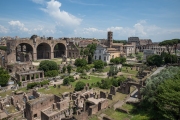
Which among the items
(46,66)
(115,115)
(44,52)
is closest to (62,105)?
(115,115)

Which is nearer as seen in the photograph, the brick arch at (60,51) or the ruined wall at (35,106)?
the ruined wall at (35,106)

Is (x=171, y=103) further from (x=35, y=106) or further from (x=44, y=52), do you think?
(x=44, y=52)

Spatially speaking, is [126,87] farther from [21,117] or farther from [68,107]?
[21,117]

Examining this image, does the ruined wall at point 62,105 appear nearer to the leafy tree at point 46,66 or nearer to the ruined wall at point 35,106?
the ruined wall at point 35,106

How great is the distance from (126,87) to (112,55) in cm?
4060

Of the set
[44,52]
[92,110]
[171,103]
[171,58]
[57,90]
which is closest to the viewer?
[171,103]

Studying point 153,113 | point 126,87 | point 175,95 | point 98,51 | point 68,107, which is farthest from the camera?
point 98,51

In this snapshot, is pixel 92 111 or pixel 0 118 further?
pixel 0 118

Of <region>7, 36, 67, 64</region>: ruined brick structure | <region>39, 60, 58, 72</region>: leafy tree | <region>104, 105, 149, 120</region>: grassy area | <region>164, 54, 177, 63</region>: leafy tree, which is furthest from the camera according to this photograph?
<region>7, 36, 67, 64</region>: ruined brick structure

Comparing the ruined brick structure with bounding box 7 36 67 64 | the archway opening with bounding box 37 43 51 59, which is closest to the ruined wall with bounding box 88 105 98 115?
the ruined brick structure with bounding box 7 36 67 64

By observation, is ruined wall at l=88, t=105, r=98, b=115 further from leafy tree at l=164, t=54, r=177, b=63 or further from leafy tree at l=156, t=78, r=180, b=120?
leafy tree at l=164, t=54, r=177, b=63

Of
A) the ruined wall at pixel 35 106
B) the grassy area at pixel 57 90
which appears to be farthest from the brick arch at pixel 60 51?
the ruined wall at pixel 35 106

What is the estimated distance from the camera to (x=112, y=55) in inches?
2662

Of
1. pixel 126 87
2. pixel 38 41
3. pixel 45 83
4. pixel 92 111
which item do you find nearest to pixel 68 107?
pixel 92 111
